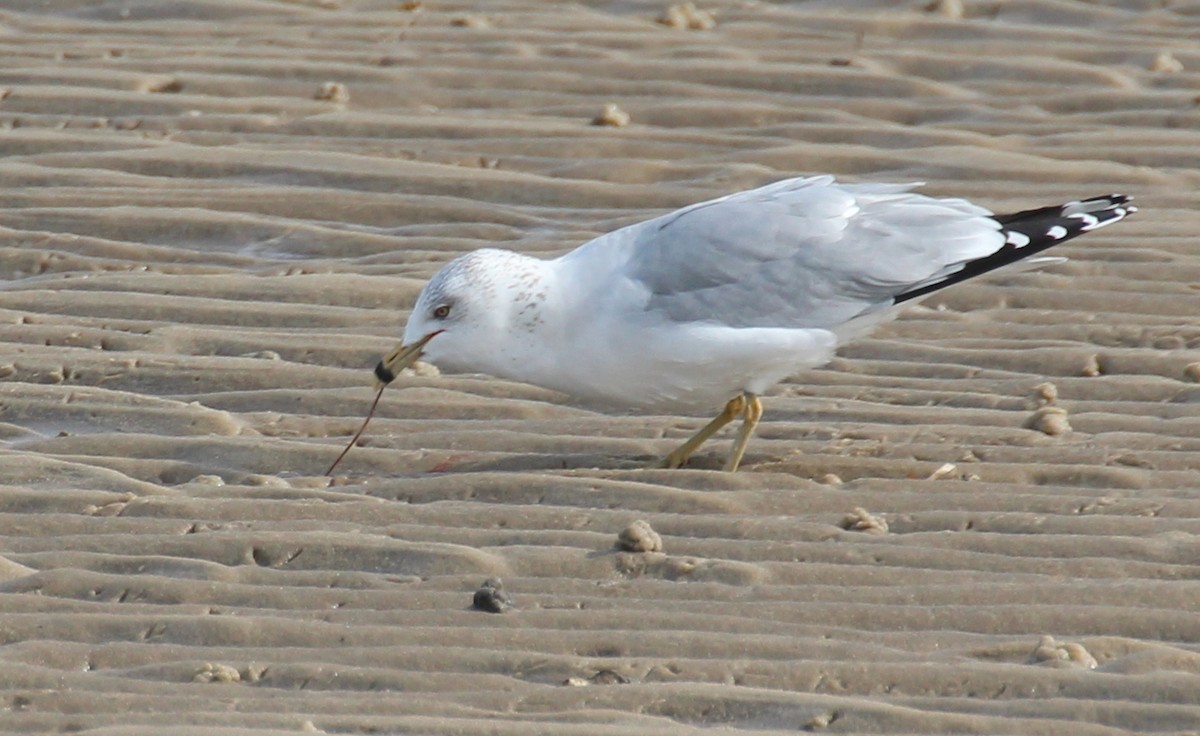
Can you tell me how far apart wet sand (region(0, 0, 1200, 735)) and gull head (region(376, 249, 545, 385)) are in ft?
0.87

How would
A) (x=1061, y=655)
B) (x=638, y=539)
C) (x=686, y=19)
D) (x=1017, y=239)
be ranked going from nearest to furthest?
(x=1061, y=655) < (x=638, y=539) < (x=1017, y=239) < (x=686, y=19)

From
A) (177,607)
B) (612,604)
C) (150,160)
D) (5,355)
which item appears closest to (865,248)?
(612,604)

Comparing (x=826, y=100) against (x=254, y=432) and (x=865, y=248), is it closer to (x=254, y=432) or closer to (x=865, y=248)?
(x=865, y=248)

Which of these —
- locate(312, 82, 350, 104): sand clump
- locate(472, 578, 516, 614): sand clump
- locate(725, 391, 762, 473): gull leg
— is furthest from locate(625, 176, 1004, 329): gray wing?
locate(312, 82, 350, 104): sand clump

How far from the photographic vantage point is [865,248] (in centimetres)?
501

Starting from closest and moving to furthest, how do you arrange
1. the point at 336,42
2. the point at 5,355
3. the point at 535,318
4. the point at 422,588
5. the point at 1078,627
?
the point at 1078,627
the point at 422,588
the point at 535,318
the point at 5,355
the point at 336,42

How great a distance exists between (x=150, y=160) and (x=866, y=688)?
14.6 ft

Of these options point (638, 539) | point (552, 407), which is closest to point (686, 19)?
point (552, 407)

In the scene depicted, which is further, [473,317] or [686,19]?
[686,19]

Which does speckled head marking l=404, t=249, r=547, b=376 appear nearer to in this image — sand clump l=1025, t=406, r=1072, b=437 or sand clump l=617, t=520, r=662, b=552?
sand clump l=617, t=520, r=662, b=552

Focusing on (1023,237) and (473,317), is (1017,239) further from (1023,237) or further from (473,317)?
(473,317)

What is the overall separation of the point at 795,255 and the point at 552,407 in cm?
85

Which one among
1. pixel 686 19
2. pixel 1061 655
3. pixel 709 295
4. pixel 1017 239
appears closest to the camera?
pixel 1061 655

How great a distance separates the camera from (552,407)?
540cm
